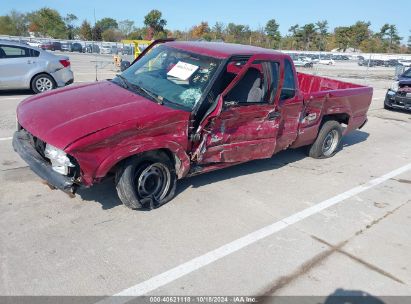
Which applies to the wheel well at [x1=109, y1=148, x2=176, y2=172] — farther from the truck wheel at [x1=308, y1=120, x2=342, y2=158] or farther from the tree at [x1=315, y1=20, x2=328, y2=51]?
the tree at [x1=315, y1=20, x2=328, y2=51]

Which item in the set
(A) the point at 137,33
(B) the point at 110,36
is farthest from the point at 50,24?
(A) the point at 137,33

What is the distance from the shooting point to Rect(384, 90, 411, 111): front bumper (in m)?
11.8

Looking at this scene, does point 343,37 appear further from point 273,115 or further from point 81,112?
point 81,112

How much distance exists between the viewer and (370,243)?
4012mm

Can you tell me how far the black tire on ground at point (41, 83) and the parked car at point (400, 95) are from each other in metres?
10.3

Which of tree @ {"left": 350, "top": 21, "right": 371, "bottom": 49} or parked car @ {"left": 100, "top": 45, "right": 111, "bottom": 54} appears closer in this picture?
parked car @ {"left": 100, "top": 45, "right": 111, "bottom": 54}

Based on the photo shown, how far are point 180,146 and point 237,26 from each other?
298 ft

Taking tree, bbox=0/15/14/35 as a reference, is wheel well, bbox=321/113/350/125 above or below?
below

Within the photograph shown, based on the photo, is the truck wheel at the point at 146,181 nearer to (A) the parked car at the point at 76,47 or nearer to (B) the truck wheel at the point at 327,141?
(B) the truck wheel at the point at 327,141

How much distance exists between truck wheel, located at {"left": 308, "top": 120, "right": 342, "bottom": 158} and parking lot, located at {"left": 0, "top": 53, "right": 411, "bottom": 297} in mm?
998

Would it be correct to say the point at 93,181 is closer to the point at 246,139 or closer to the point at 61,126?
the point at 61,126

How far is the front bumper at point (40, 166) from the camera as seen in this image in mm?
3596

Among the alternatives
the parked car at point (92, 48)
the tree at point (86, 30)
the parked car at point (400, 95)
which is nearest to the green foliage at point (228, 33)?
the tree at point (86, 30)

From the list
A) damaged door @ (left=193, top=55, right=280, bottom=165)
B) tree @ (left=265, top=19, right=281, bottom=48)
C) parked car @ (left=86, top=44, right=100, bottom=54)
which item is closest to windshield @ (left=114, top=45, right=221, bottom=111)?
damaged door @ (left=193, top=55, right=280, bottom=165)
